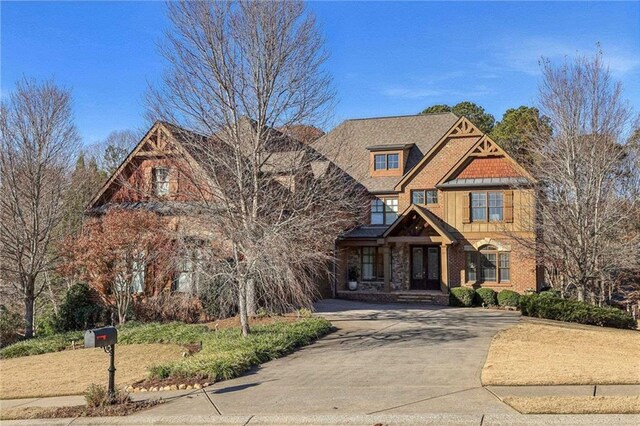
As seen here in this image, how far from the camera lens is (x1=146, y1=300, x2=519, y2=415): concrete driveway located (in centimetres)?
805

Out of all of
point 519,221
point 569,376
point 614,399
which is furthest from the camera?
point 519,221

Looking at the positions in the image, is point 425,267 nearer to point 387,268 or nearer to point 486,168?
point 387,268

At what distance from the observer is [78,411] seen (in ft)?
27.5

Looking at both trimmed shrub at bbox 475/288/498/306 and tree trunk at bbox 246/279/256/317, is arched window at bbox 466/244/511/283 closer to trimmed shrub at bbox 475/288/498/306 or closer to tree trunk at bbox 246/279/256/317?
trimmed shrub at bbox 475/288/498/306

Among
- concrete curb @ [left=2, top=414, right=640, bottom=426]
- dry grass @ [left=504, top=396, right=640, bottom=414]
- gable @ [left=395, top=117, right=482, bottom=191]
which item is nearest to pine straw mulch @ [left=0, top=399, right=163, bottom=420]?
concrete curb @ [left=2, top=414, right=640, bottom=426]

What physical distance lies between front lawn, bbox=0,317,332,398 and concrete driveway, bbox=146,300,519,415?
477 millimetres

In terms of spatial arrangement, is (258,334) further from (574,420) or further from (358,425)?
(574,420)

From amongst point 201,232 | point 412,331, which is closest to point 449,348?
point 412,331

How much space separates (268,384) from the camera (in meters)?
9.73

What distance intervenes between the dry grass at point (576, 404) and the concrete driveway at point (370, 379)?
0.99ft

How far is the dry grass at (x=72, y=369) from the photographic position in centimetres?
1093

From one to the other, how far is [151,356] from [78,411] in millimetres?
5517

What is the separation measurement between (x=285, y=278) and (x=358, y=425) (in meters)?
7.08

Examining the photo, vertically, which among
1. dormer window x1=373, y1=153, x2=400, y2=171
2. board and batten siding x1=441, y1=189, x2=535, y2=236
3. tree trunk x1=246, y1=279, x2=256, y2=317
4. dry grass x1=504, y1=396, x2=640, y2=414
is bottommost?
dry grass x1=504, y1=396, x2=640, y2=414
